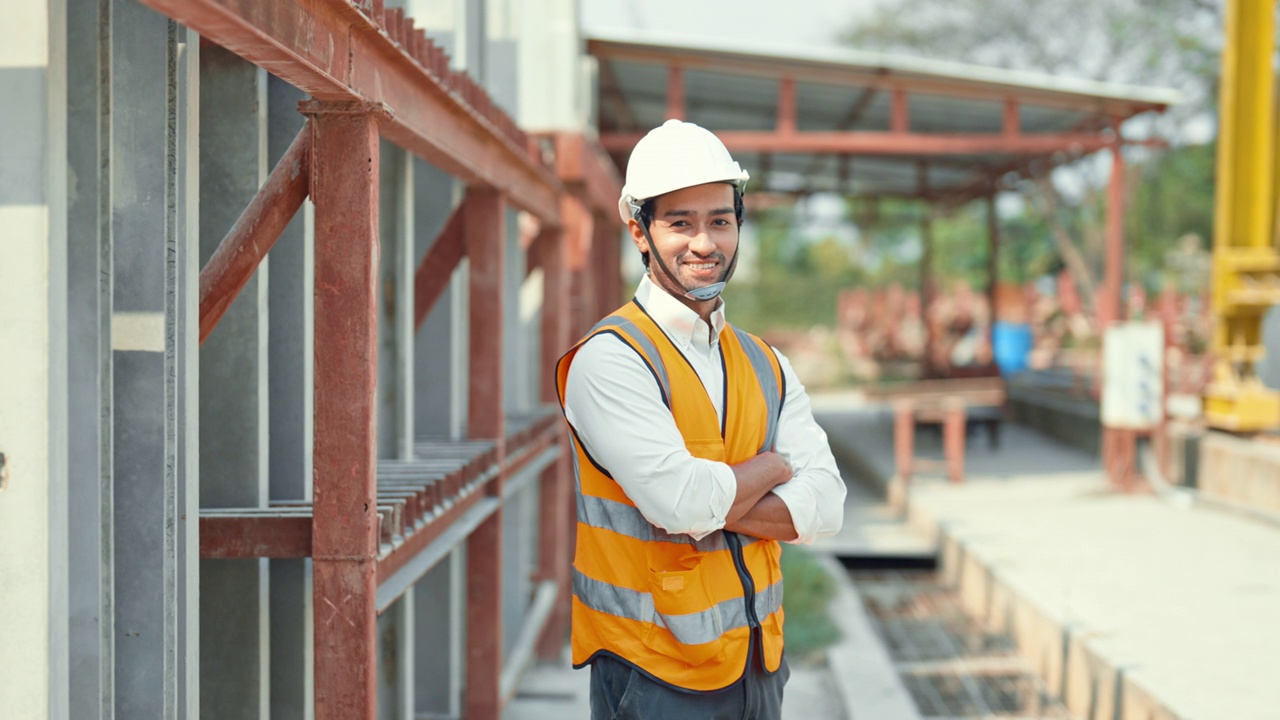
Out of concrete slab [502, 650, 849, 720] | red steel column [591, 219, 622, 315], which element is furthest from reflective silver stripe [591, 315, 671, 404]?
red steel column [591, 219, 622, 315]

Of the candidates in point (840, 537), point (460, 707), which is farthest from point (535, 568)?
point (840, 537)

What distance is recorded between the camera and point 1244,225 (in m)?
12.0

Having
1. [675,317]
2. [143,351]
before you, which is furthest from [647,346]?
[143,351]

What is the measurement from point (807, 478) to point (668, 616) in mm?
414

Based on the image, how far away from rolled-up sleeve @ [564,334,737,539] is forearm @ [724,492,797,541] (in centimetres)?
11

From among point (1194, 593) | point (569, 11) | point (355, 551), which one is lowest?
point (1194, 593)

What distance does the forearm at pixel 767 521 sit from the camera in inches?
98.9

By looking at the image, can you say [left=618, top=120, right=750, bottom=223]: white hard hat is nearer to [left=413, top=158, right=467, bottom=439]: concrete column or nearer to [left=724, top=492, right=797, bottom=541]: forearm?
[left=724, top=492, right=797, bottom=541]: forearm

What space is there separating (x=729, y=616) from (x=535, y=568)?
4616 millimetres

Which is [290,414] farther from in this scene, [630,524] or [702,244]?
[702,244]

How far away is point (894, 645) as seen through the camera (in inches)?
310

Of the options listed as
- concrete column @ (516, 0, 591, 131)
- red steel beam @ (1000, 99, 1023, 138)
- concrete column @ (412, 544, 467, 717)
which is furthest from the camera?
red steel beam @ (1000, 99, 1023, 138)

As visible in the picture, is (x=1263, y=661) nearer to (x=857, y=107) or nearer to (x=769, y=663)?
(x=769, y=663)

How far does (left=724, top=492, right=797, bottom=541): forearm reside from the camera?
8.24 ft
